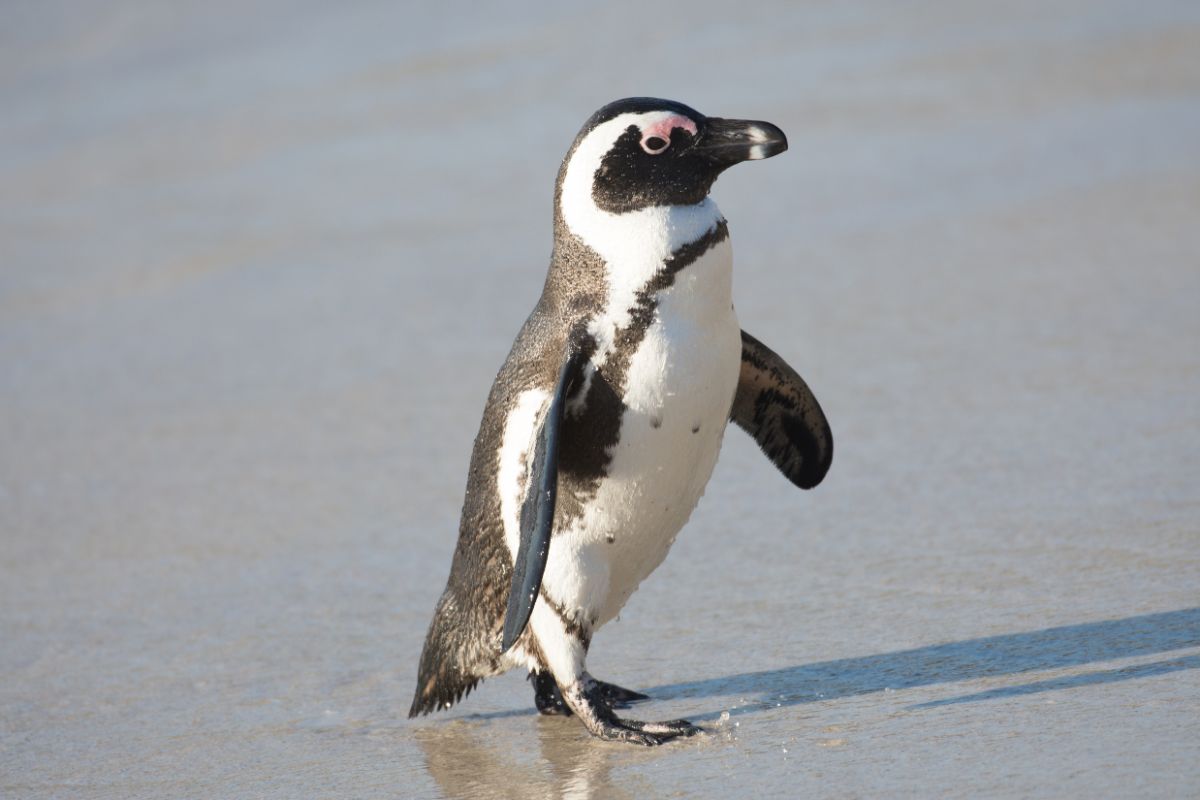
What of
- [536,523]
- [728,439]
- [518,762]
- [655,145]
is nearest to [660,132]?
[655,145]

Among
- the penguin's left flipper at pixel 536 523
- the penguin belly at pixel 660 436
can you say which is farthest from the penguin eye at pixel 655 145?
the penguin's left flipper at pixel 536 523

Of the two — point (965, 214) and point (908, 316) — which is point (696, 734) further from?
point (965, 214)

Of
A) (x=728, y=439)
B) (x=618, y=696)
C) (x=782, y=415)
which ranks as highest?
(x=782, y=415)

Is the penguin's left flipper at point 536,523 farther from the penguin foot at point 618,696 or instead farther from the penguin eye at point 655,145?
the penguin eye at point 655,145

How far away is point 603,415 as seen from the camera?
9.32 feet

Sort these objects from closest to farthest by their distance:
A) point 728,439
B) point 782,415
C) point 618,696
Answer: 1. point 618,696
2. point 782,415
3. point 728,439

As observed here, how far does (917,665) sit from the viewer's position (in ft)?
9.46

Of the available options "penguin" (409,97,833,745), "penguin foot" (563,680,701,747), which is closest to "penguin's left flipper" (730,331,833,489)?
"penguin" (409,97,833,745)

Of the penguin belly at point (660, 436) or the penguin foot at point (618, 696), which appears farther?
the penguin foot at point (618, 696)

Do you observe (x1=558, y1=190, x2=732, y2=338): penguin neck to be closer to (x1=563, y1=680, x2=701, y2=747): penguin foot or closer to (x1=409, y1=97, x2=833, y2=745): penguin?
(x1=409, y1=97, x2=833, y2=745): penguin

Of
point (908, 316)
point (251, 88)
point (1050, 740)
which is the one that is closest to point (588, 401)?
point (1050, 740)

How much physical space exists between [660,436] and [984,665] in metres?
0.66

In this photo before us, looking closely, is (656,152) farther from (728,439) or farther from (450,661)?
(728,439)

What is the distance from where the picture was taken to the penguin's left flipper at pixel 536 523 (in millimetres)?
2715
